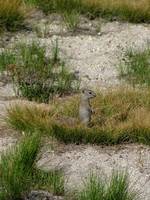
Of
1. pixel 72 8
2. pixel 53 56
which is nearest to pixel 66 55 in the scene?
pixel 53 56

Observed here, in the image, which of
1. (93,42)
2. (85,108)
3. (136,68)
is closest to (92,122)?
(85,108)

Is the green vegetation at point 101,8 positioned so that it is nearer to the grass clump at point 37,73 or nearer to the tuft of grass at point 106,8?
the tuft of grass at point 106,8

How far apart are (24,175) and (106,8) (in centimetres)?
578

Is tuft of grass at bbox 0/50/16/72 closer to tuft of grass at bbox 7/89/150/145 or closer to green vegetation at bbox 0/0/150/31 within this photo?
tuft of grass at bbox 7/89/150/145

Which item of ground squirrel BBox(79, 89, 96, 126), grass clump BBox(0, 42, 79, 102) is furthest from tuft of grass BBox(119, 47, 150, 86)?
ground squirrel BBox(79, 89, 96, 126)

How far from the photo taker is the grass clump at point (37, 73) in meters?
9.10

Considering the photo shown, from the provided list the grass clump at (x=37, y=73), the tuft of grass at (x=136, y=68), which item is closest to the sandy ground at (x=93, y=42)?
the tuft of grass at (x=136, y=68)

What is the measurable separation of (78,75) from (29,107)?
77.5 inches

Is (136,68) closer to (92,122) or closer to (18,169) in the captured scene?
(92,122)

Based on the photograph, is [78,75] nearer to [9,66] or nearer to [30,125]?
[9,66]

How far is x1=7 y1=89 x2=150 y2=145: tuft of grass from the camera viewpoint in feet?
25.5

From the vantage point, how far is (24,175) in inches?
261

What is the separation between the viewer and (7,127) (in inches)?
316

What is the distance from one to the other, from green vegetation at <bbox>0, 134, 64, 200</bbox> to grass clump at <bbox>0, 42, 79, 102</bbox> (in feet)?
6.87
